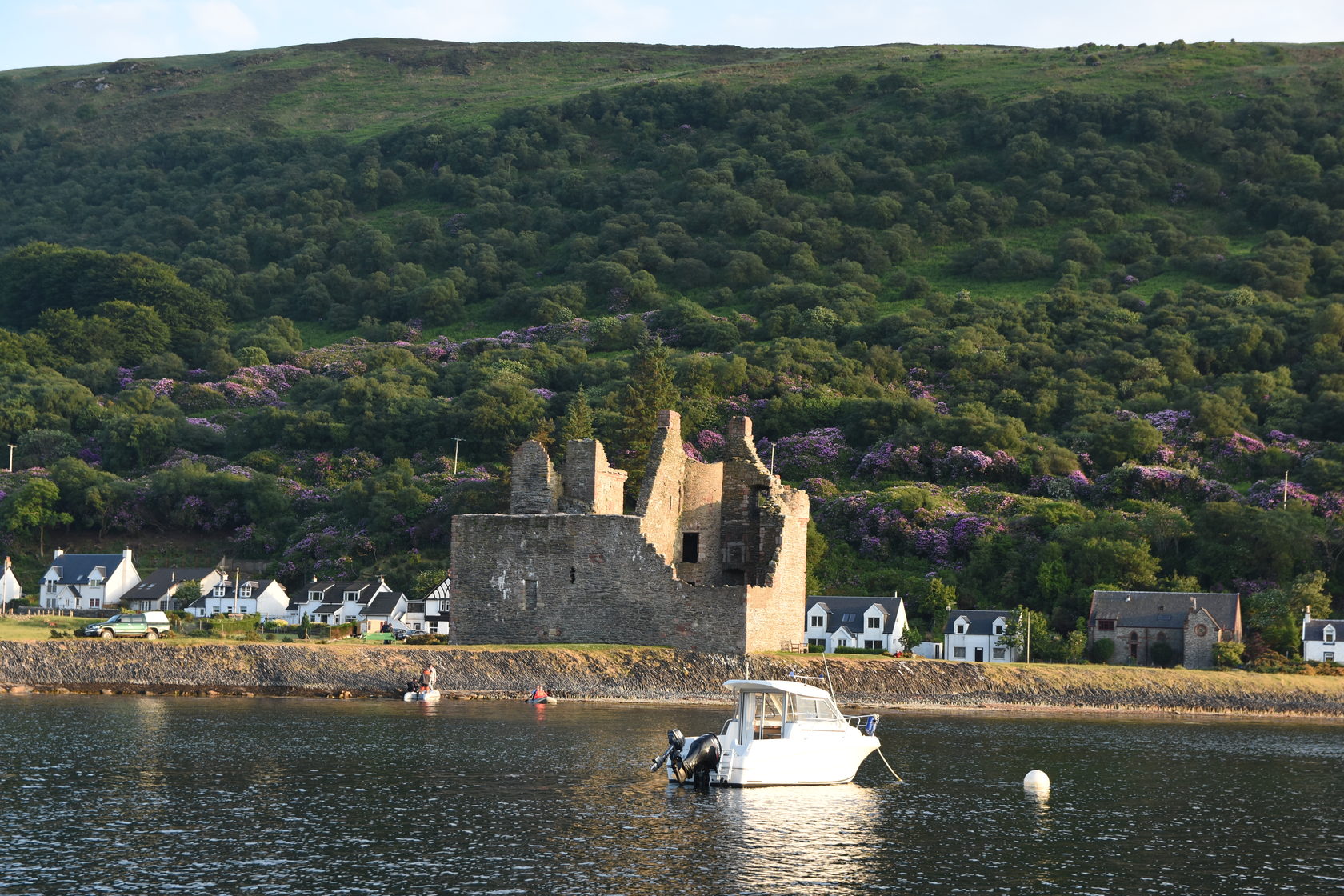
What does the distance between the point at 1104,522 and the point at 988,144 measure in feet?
277

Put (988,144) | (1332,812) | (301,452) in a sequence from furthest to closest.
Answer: (988,144) → (301,452) → (1332,812)

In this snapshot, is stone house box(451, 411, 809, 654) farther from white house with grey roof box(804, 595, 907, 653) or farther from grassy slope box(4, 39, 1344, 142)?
grassy slope box(4, 39, 1344, 142)

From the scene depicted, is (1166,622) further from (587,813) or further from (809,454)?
(587,813)

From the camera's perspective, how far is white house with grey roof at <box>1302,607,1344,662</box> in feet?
193

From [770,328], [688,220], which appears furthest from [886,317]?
[688,220]

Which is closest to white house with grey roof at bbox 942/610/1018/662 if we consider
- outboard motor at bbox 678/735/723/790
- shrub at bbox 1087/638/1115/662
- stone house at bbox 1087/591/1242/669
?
shrub at bbox 1087/638/1115/662

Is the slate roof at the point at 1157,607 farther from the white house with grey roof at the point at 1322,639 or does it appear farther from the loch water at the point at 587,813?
the loch water at the point at 587,813

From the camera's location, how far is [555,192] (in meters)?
151

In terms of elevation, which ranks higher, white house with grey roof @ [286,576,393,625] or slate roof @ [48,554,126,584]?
slate roof @ [48,554,126,584]

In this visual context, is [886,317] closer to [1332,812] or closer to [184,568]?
[184,568]

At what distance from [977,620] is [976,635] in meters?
0.65

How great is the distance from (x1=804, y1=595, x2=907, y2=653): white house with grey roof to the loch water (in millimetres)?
22541

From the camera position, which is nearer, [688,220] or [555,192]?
[688,220]

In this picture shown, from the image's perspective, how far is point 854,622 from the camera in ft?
214
